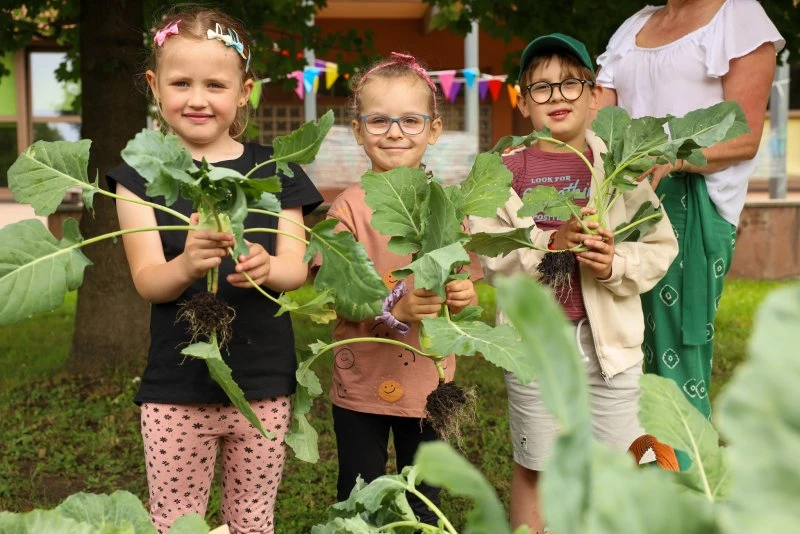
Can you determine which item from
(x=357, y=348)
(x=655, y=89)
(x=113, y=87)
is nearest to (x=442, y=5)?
Answer: (x=113, y=87)

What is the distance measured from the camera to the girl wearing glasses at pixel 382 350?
237 centimetres

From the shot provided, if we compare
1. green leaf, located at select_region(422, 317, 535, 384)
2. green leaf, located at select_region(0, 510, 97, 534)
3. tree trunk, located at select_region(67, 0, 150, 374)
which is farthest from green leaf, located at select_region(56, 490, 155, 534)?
tree trunk, located at select_region(67, 0, 150, 374)

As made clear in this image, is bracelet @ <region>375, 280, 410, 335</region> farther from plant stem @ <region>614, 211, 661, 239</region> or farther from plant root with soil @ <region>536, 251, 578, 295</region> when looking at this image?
plant stem @ <region>614, 211, 661, 239</region>

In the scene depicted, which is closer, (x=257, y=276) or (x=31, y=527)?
(x=31, y=527)

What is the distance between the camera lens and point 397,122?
2.37 m

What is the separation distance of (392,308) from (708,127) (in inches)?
32.4

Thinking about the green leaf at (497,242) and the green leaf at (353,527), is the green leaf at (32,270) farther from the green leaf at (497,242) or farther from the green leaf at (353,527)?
the green leaf at (497,242)

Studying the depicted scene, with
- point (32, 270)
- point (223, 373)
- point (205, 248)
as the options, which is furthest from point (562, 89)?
point (32, 270)

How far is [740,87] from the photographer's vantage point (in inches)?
97.6

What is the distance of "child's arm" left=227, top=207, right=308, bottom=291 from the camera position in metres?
1.80

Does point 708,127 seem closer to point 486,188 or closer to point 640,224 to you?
point 640,224

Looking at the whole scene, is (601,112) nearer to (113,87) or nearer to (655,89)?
(655,89)

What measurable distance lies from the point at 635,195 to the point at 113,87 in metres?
3.78

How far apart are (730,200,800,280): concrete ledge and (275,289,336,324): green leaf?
10048 millimetres
